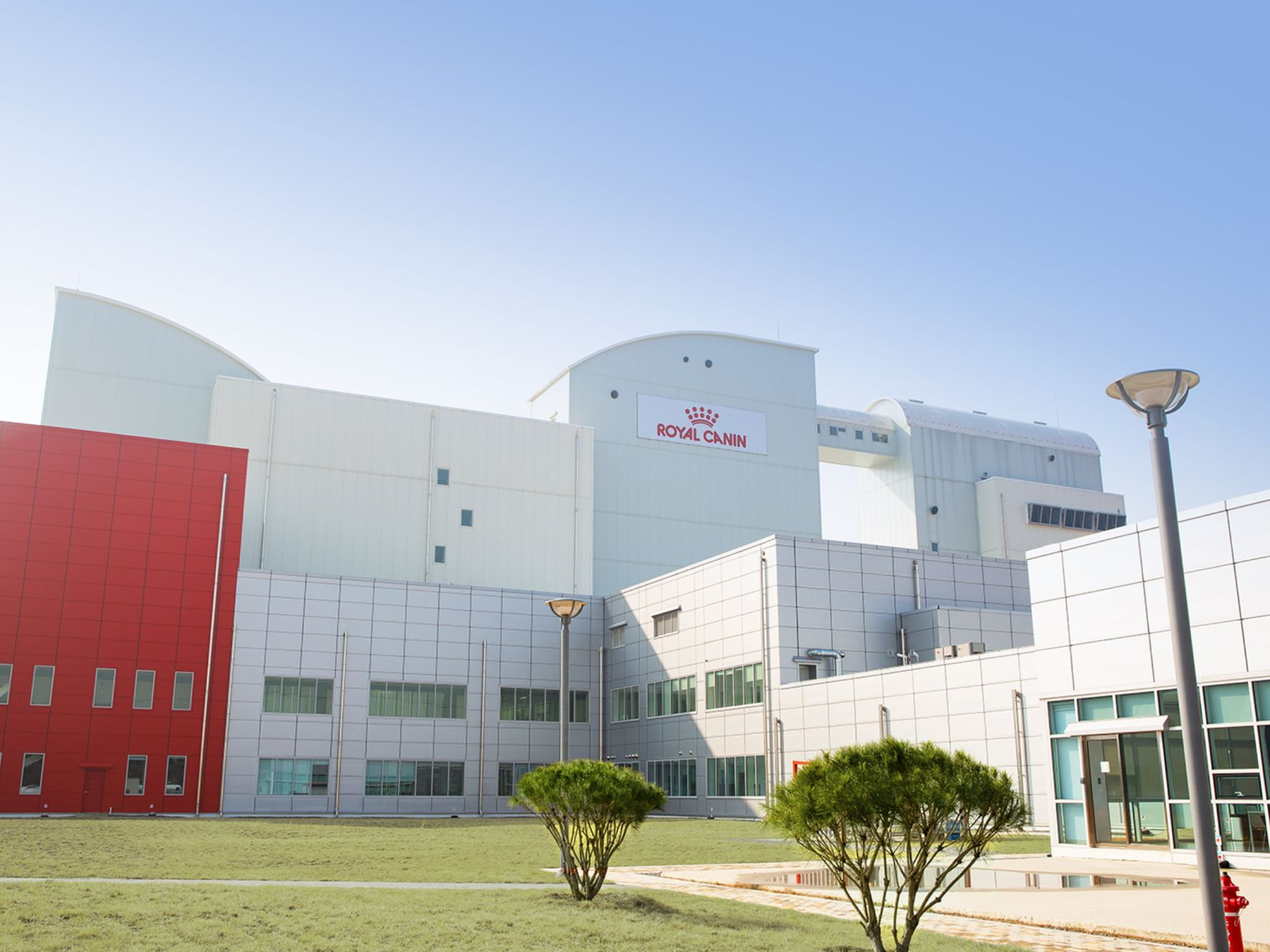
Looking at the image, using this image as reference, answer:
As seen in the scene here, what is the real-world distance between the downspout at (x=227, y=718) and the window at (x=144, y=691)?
332 centimetres

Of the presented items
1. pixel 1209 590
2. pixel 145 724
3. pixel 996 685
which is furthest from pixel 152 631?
pixel 1209 590

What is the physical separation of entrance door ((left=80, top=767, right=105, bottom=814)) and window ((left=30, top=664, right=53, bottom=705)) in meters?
3.60

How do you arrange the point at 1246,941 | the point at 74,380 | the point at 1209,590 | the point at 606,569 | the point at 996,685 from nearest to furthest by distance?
the point at 1246,941, the point at 1209,590, the point at 996,685, the point at 74,380, the point at 606,569

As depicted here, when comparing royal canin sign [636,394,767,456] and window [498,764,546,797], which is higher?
royal canin sign [636,394,767,456]

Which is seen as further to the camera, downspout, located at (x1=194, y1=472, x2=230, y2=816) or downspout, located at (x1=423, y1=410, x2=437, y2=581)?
downspout, located at (x1=423, y1=410, x2=437, y2=581)

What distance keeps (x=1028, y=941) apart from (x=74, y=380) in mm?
62740

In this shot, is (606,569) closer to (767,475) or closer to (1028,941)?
(767,475)

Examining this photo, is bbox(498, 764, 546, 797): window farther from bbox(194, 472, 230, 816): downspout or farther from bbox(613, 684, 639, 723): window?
bbox(194, 472, 230, 816): downspout

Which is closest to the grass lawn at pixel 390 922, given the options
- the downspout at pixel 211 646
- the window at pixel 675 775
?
the window at pixel 675 775

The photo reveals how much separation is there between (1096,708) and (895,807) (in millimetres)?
17325

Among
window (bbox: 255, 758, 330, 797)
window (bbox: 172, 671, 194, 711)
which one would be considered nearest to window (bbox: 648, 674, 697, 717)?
window (bbox: 255, 758, 330, 797)

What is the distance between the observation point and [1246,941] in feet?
41.9

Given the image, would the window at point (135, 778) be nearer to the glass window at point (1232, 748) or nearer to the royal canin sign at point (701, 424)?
the royal canin sign at point (701, 424)

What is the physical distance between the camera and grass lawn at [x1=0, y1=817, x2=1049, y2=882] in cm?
2092
